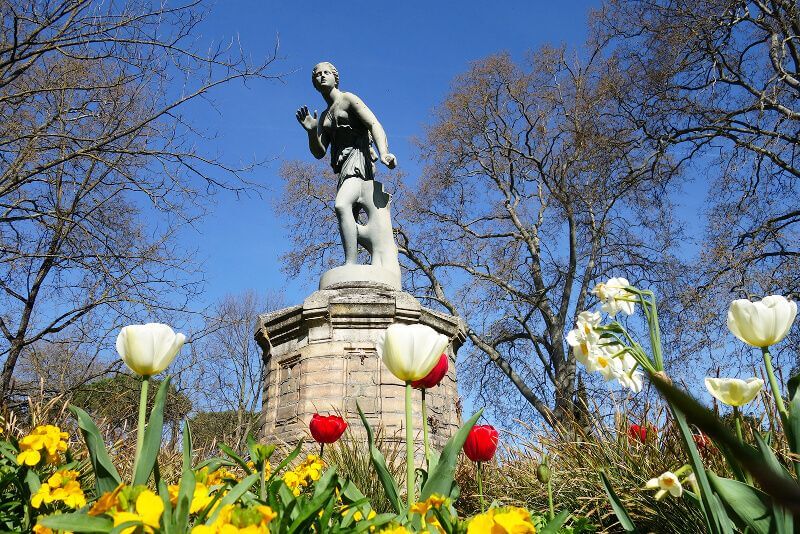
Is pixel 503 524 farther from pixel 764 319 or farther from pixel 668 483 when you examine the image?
pixel 764 319

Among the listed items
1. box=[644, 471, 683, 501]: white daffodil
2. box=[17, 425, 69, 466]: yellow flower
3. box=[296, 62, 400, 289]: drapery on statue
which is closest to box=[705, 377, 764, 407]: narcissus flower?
box=[644, 471, 683, 501]: white daffodil

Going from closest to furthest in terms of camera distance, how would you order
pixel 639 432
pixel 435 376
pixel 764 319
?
pixel 764 319, pixel 435 376, pixel 639 432

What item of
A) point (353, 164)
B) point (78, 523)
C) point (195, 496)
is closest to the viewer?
point (78, 523)

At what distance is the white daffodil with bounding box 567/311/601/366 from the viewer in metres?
1.77

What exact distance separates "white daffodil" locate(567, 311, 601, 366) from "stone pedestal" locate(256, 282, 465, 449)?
3906 mm

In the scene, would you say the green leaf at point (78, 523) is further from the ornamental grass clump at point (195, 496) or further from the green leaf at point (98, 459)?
the green leaf at point (98, 459)

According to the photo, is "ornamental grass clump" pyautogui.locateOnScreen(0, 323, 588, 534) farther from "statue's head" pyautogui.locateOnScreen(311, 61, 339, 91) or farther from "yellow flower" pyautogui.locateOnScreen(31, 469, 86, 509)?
"statue's head" pyautogui.locateOnScreen(311, 61, 339, 91)

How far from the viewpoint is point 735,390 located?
1.68m

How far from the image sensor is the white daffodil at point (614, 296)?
1.81 metres

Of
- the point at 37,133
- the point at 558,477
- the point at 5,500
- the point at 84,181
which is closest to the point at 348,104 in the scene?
the point at 37,133

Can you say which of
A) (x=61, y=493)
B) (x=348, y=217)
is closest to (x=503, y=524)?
(x=61, y=493)

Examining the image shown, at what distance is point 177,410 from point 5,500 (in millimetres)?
10961

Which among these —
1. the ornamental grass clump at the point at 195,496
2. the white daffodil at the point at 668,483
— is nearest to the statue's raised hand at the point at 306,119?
the ornamental grass clump at the point at 195,496

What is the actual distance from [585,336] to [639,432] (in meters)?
1.87
